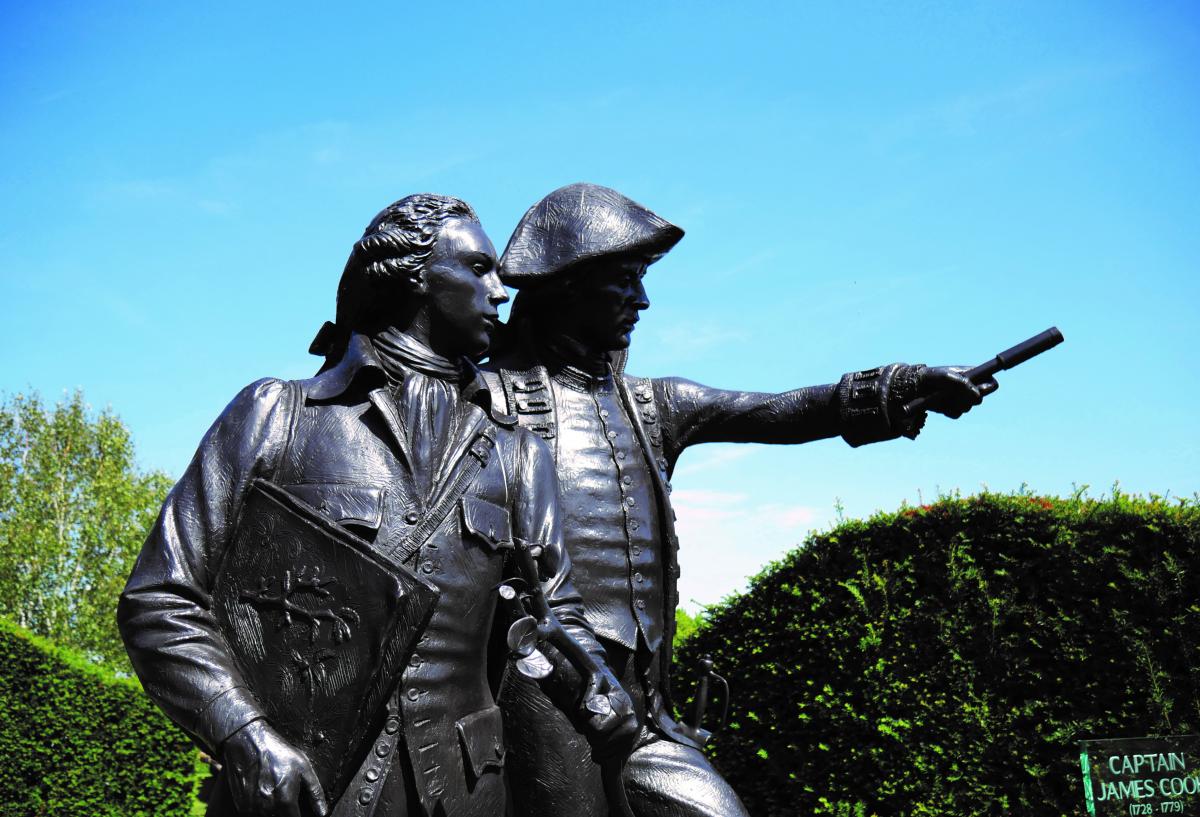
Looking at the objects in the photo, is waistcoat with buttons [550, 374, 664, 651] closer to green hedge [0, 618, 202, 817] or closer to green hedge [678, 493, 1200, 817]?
green hedge [678, 493, 1200, 817]

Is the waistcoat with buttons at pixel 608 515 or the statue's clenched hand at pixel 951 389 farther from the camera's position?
the statue's clenched hand at pixel 951 389

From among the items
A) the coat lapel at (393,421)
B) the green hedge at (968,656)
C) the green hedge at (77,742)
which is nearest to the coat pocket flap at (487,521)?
the coat lapel at (393,421)

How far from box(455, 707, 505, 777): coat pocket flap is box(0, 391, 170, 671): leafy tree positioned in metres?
23.5

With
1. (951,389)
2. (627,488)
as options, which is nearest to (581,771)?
(627,488)

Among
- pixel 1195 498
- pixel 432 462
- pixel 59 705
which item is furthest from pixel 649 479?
pixel 59 705

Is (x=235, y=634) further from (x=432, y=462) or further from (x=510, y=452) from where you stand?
(x=510, y=452)

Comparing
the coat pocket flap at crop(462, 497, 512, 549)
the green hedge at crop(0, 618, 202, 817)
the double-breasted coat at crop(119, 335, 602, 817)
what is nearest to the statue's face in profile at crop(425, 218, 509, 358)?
the double-breasted coat at crop(119, 335, 602, 817)

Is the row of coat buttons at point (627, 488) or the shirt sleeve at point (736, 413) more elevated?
the shirt sleeve at point (736, 413)

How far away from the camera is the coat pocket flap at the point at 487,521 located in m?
2.86

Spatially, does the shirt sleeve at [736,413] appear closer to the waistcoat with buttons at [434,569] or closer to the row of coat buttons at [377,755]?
the waistcoat with buttons at [434,569]

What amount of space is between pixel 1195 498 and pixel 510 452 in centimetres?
636

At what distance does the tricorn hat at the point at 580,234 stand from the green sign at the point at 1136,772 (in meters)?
5.08

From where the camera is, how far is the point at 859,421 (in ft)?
14.1

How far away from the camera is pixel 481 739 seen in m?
2.79
